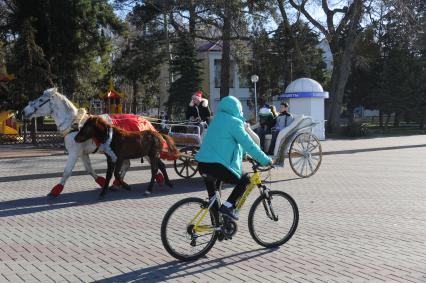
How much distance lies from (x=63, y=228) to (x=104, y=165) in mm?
9921

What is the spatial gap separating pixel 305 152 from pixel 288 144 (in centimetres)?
110

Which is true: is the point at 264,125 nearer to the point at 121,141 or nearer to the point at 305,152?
the point at 305,152

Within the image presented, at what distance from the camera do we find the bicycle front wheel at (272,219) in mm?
6992

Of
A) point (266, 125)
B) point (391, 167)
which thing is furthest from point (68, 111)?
point (391, 167)

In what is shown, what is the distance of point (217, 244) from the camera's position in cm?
728

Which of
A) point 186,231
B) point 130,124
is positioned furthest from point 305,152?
point 186,231

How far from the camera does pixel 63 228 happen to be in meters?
8.46

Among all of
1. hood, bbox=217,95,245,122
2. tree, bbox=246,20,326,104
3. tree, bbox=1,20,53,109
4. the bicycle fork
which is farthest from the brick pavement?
tree, bbox=246,20,326,104

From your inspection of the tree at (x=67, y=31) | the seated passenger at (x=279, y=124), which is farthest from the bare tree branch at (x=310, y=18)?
the seated passenger at (x=279, y=124)

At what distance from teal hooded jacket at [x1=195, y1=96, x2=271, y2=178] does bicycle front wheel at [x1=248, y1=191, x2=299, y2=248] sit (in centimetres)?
68

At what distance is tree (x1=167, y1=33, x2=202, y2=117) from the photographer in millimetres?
43031

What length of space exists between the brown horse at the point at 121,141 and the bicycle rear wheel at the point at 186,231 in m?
5.15

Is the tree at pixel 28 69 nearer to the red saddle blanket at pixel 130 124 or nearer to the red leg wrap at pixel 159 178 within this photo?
the red saddle blanket at pixel 130 124

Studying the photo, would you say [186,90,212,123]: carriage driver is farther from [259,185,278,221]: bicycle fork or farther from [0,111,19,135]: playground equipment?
[0,111,19,135]: playground equipment
